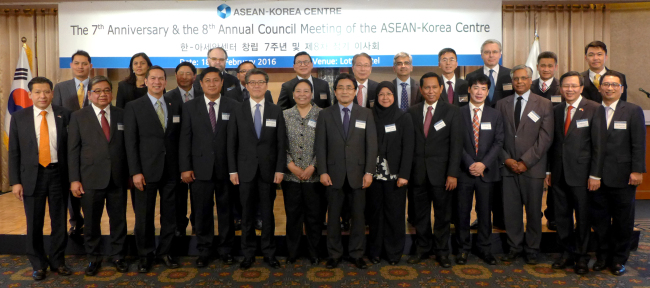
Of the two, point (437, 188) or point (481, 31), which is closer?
point (437, 188)

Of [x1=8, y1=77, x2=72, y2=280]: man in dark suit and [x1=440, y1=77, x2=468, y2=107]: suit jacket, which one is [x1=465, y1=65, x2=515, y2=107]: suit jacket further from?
[x1=8, y1=77, x2=72, y2=280]: man in dark suit

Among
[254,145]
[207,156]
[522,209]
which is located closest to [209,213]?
[207,156]

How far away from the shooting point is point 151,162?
3.38 m

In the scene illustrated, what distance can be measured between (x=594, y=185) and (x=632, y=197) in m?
0.28

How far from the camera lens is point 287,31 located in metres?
5.86

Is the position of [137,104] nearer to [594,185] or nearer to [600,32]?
[594,185]

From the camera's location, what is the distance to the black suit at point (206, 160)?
135 inches

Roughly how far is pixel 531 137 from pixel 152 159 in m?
2.90

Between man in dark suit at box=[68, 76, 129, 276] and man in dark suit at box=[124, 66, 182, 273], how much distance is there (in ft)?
0.32

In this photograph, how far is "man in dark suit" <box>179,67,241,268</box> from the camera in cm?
344

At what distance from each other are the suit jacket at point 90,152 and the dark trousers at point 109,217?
8 centimetres

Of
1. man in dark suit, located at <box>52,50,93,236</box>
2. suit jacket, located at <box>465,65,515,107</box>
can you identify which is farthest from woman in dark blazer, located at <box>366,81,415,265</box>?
man in dark suit, located at <box>52,50,93,236</box>

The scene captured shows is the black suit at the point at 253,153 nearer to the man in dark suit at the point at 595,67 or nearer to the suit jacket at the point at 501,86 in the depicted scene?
the suit jacket at the point at 501,86

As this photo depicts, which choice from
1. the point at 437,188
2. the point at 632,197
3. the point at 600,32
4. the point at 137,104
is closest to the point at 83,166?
the point at 137,104
